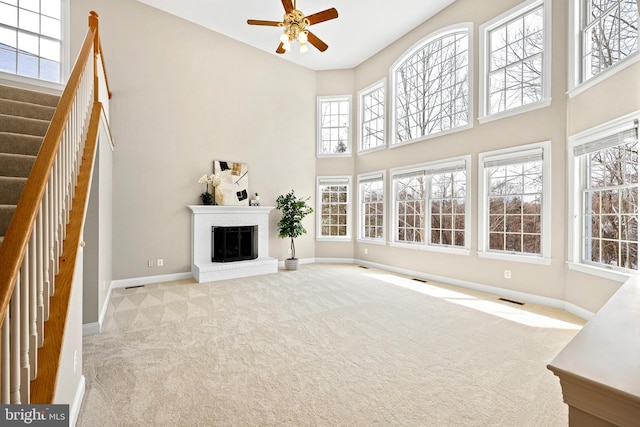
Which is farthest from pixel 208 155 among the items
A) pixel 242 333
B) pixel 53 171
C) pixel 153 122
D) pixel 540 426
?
pixel 540 426

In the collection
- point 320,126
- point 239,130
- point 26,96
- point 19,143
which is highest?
point 320,126

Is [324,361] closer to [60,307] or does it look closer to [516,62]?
[60,307]

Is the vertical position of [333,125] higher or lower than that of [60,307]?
higher

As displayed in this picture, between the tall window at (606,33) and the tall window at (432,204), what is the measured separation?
1.86 metres

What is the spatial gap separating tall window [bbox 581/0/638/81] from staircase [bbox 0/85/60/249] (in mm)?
5513

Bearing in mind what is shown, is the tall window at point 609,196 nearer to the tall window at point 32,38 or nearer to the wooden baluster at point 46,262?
the wooden baluster at point 46,262

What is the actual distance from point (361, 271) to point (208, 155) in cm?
388

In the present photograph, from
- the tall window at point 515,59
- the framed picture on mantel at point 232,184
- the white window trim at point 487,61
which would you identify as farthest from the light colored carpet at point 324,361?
the tall window at point 515,59

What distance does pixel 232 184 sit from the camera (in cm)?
588

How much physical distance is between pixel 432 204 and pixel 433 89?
2.22 metres

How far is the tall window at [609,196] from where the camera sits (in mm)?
3027

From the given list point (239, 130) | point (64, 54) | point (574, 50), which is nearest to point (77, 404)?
point (64, 54)

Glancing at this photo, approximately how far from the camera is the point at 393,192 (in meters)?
6.22

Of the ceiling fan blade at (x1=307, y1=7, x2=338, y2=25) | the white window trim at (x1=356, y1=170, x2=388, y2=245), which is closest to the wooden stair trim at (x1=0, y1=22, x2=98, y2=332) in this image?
the ceiling fan blade at (x1=307, y1=7, x2=338, y2=25)
